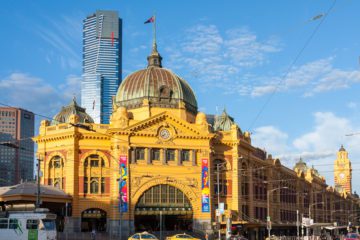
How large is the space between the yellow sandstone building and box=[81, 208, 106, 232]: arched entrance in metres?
0.13

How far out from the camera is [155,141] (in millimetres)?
78750

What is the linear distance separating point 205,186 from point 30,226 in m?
35.2

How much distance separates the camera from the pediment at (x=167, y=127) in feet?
255

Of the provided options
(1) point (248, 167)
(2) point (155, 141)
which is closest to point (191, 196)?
(2) point (155, 141)

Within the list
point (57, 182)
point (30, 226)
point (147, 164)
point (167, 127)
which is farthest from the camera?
point (167, 127)

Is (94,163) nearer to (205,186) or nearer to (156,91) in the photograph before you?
(156,91)

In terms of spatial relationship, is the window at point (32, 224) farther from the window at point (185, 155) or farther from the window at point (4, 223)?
the window at point (185, 155)

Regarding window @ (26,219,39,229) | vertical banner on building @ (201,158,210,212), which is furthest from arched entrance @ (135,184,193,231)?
window @ (26,219,39,229)

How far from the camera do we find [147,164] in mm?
77875

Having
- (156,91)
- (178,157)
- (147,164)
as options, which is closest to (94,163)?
(147,164)

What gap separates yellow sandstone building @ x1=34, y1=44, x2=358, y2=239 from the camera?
76500 millimetres

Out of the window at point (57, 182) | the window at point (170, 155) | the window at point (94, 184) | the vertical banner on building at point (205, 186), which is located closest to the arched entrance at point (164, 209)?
the vertical banner on building at point (205, 186)

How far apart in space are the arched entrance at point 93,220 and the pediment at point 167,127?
11674mm

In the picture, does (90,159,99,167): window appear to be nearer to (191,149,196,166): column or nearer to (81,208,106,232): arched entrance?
(81,208,106,232): arched entrance
